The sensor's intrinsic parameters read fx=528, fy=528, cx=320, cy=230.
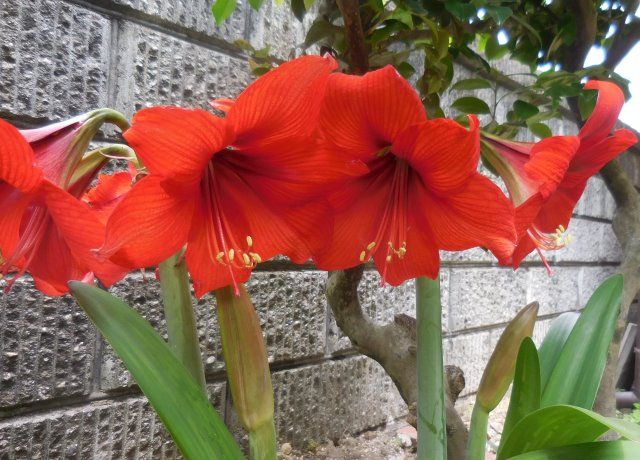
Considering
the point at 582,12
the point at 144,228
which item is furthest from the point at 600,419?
the point at 582,12

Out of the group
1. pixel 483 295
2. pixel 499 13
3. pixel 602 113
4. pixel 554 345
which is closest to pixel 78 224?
pixel 602 113

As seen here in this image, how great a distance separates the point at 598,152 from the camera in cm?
55

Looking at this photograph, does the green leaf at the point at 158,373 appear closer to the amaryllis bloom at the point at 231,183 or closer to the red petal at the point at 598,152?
the amaryllis bloom at the point at 231,183

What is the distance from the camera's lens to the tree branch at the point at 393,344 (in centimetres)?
88

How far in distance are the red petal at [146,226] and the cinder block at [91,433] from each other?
81cm

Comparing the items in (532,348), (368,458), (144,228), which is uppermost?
(144,228)

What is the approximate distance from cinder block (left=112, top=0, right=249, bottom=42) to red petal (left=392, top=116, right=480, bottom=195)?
0.93 meters

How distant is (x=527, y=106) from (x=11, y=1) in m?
1.03

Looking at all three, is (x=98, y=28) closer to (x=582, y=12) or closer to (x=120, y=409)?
(x=120, y=409)

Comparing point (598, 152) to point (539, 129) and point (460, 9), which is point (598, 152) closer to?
point (460, 9)

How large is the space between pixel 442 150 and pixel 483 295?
194 cm

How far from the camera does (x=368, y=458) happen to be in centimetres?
159

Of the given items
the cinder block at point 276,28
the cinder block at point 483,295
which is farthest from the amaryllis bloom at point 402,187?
the cinder block at point 483,295

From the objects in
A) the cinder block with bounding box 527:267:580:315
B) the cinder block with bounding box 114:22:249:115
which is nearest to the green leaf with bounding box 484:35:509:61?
the cinder block with bounding box 114:22:249:115
